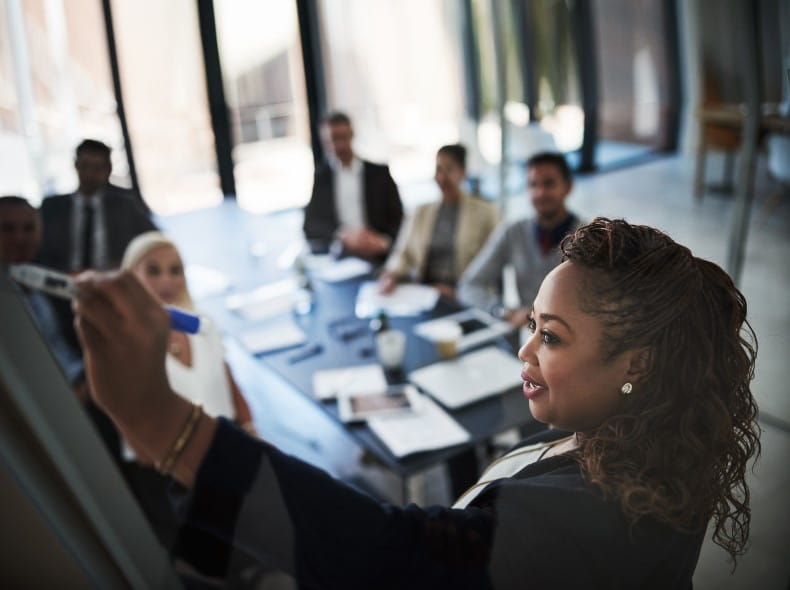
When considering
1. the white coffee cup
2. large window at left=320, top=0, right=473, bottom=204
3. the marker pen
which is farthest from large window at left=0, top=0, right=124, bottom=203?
the white coffee cup

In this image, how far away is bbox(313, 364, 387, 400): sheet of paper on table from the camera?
6.21ft

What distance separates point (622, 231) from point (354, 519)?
28 cm

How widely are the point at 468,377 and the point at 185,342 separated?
4.32 feet

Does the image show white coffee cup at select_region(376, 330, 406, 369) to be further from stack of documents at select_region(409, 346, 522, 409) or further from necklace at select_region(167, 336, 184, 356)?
necklace at select_region(167, 336, 184, 356)

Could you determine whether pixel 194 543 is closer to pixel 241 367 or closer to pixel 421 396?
pixel 241 367

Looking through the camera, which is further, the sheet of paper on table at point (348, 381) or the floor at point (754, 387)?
the sheet of paper on table at point (348, 381)

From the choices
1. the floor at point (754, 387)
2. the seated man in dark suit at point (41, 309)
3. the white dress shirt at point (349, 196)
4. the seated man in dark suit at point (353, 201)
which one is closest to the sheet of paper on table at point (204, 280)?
the floor at point (754, 387)

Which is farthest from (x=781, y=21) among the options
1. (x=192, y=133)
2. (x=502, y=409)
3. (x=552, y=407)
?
(x=552, y=407)

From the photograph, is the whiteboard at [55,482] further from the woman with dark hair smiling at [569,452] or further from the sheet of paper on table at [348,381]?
the sheet of paper on table at [348,381]

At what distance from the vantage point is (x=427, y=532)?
0.51 metres

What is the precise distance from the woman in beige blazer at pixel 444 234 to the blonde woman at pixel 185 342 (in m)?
1.68

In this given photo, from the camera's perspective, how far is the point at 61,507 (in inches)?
22.0

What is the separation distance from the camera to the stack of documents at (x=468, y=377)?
5.85 feet

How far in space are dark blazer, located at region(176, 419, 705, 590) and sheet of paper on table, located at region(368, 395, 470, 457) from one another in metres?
1.05
